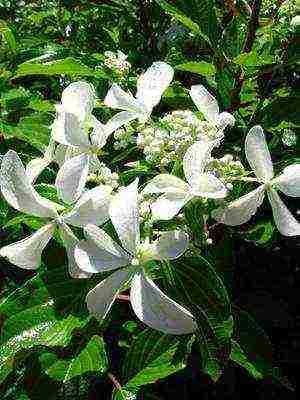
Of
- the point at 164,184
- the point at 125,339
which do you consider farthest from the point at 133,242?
the point at 125,339

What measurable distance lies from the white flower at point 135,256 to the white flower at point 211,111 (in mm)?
211

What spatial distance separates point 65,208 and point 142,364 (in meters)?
0.30

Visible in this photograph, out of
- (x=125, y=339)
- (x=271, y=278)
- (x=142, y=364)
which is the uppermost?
(x=142, y=364)

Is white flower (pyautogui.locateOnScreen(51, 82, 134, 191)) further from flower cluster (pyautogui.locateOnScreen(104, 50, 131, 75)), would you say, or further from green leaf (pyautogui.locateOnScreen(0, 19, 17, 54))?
green leaf (pyautogui.locateOnScreen(0, 19, 17, 54))

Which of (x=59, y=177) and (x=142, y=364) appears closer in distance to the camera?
(x=59, y=177)

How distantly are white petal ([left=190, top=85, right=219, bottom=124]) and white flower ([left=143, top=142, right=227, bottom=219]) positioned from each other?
0.52ft

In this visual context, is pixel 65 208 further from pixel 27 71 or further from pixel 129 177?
pixel 27 71

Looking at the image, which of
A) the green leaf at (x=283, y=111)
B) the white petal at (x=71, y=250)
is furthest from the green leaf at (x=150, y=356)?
the green leaf at (x=283, y=111)

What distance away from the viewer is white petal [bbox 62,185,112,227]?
1010 millimetres

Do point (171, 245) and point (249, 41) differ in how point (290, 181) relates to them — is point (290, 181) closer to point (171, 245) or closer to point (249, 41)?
point (171, 245)

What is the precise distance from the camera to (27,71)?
1.43m

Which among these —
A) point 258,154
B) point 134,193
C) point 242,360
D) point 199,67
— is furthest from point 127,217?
point 199,67

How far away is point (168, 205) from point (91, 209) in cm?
11

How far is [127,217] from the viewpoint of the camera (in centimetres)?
97
